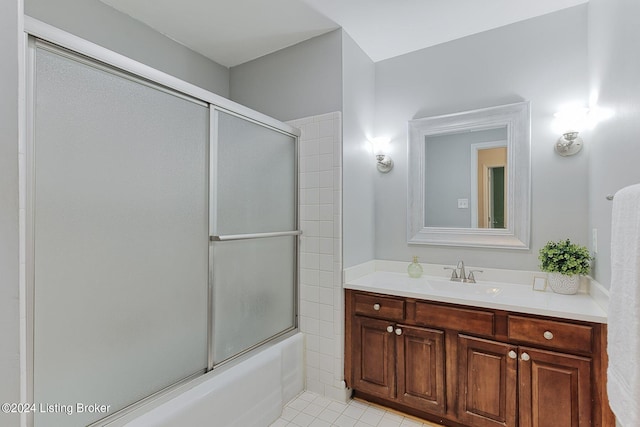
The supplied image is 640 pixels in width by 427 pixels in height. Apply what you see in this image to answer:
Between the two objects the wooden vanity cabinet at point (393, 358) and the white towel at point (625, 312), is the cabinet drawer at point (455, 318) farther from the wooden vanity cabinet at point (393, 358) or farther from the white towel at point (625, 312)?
the white towel at point (625, 312)

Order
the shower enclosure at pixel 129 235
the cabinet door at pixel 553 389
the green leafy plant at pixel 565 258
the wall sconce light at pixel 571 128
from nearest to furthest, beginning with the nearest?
the shower enclosure at pixel 129 235 < the cabinet door at pixel 553 389 < the green leafy plant at pixel 565 258 < the wall sconce light at pixel 571 128

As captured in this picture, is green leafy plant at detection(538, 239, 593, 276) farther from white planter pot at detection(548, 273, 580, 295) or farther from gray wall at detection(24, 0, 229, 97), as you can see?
gray wall at detection(24, 0, 229, 97)

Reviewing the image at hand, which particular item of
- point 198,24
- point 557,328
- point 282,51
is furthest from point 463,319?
point 198,24

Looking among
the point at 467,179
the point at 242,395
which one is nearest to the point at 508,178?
the point at 467,179

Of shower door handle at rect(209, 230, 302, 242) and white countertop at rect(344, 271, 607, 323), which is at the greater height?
shower door handle at rect(209, 230, 302, 242)

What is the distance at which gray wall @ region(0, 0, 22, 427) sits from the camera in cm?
80

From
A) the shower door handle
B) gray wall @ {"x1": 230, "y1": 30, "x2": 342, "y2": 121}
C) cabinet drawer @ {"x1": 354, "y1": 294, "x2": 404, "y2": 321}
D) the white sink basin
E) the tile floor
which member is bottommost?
the tile floor

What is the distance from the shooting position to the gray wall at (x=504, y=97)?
193 cm

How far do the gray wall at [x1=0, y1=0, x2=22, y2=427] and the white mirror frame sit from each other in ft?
7.24

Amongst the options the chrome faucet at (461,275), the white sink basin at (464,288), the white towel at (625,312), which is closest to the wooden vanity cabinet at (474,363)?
the white sink basin at (464,288)

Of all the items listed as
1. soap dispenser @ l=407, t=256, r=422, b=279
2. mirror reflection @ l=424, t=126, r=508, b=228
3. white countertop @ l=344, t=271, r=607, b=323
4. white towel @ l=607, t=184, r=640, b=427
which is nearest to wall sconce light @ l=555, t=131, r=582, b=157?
mirror reflection @ l=424, t=126, r=508, b=228

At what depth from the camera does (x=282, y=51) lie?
8.03 ft

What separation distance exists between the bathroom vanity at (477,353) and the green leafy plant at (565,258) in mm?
158

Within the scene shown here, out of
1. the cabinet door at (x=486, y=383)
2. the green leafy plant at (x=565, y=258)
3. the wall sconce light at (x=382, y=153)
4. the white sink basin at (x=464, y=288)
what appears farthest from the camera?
the wall sconce light at (x=382, y=153)
